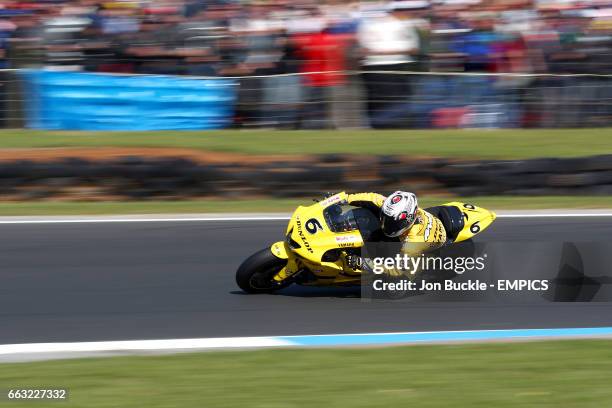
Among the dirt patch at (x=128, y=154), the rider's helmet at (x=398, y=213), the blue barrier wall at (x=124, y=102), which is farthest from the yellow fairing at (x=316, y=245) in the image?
the blue barrier wall at (x=124, y=102)

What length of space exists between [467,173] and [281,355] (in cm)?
621

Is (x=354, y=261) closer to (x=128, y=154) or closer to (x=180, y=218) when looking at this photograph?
(x=180, y=218)

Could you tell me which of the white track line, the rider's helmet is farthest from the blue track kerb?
the white track line

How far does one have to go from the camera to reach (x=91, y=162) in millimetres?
11578

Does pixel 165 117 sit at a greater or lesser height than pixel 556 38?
lesser

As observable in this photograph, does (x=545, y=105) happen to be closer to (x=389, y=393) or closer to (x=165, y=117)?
(x=165, y=117)

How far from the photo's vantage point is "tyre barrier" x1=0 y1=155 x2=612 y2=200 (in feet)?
37.7

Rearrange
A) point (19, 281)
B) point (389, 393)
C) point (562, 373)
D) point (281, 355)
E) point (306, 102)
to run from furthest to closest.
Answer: point (306, 102), point (19, 281), point (281, 355), point (562, 373), point (389, 393)

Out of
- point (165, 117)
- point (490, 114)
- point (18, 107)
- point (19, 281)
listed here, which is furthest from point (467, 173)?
point (18, 107)

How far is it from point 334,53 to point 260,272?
6451 mm

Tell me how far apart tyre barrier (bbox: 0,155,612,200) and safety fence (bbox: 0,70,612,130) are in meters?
2.19

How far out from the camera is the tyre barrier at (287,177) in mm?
11492

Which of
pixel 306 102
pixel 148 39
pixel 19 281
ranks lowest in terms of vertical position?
pixel 19 281

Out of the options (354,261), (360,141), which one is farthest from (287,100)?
(354,261)
